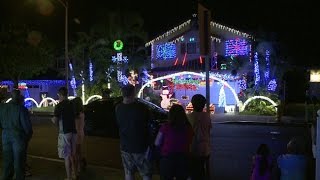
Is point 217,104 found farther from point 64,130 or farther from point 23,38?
point 64,130

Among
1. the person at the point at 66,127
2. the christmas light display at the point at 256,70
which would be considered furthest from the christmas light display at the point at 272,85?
the person at the point at 66,127

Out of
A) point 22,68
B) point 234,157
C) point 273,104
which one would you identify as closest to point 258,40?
point 273,104

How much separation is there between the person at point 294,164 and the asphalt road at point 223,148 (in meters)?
4.09

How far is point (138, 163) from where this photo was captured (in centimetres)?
735

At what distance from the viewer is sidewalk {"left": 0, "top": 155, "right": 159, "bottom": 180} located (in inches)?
413

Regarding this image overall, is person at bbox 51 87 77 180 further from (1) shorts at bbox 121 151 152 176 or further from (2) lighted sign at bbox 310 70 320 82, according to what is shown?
(2) lighted sign at bbox 310 70 320 82

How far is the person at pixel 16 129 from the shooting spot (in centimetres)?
899

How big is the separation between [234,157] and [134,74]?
26.0 meters

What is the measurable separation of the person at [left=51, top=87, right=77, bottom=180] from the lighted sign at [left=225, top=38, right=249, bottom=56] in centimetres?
3052

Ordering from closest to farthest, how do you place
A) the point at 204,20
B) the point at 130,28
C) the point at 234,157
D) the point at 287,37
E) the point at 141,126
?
the point at 141,126, the point at 204,20, the point at 234,157, the point at 130,28, the point at 287,37

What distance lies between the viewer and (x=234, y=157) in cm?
1445

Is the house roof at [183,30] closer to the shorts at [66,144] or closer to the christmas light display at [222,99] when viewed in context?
the christmas light display at [222,99]

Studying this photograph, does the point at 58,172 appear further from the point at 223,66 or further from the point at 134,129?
the point at 223,66

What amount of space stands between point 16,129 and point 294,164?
4712 millimetres
